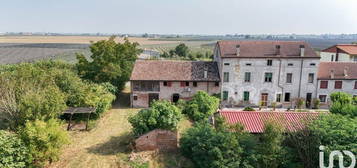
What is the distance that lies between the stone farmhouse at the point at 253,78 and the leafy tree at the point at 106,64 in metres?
2.79

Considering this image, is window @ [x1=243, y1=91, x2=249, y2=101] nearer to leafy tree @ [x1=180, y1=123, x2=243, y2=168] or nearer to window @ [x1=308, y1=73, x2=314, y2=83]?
window @ [x1=308, y1=73, x2=314, y2=83]

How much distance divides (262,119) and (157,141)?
7961 mm

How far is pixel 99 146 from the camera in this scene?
69.8 ft

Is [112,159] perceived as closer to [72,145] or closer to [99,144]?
[99,144]

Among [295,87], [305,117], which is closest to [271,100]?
[295,87]

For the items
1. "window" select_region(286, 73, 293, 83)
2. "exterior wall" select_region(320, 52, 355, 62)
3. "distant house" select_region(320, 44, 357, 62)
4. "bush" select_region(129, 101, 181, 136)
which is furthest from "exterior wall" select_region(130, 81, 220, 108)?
"distant house" select_region(320, 44, 357, 62)

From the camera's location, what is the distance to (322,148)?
15.8 metres

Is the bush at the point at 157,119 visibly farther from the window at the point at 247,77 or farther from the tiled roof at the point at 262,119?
the window at the point at 247,77

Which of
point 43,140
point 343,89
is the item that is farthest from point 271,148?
point 343,89

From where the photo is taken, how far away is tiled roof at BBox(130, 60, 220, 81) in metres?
33.5

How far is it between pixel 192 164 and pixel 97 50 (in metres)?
22.3

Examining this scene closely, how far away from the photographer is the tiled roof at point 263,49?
33.6 metres

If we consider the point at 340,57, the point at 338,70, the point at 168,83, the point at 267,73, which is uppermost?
the point at 340,57

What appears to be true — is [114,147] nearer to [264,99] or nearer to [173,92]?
[173,92]
